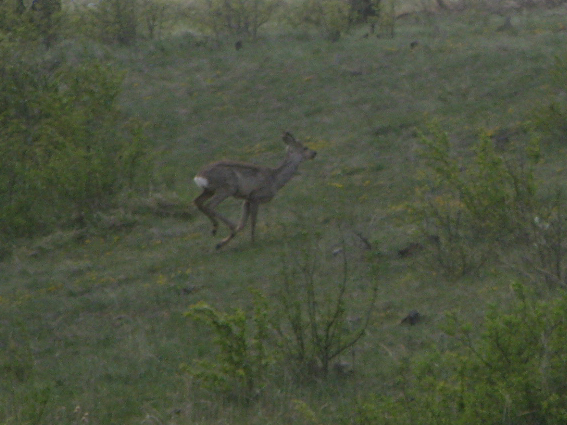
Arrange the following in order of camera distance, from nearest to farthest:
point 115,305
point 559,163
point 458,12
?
point 115,305
point 559,163
point 458,12

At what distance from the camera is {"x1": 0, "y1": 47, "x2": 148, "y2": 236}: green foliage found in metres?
15.8

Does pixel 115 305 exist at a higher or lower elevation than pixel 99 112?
lower

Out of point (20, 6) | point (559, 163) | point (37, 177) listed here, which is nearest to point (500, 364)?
point (559, 163)

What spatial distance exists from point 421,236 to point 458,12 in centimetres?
1959

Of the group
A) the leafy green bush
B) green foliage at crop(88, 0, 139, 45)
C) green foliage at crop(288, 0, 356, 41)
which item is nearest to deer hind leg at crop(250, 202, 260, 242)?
the leafy green bush

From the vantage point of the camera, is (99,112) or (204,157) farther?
(204,157)

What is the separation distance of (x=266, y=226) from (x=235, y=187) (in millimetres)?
852

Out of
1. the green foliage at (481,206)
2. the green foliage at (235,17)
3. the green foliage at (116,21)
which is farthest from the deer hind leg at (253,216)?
the green foliage at (116,21)

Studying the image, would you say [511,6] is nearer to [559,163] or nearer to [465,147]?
[465,147]

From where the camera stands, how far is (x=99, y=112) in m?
17.8

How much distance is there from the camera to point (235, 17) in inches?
1158

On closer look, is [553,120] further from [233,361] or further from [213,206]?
[233,361]

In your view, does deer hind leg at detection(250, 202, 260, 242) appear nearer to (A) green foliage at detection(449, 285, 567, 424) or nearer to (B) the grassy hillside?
(B) the grassy hillside

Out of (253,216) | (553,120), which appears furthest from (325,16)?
(253,216)
